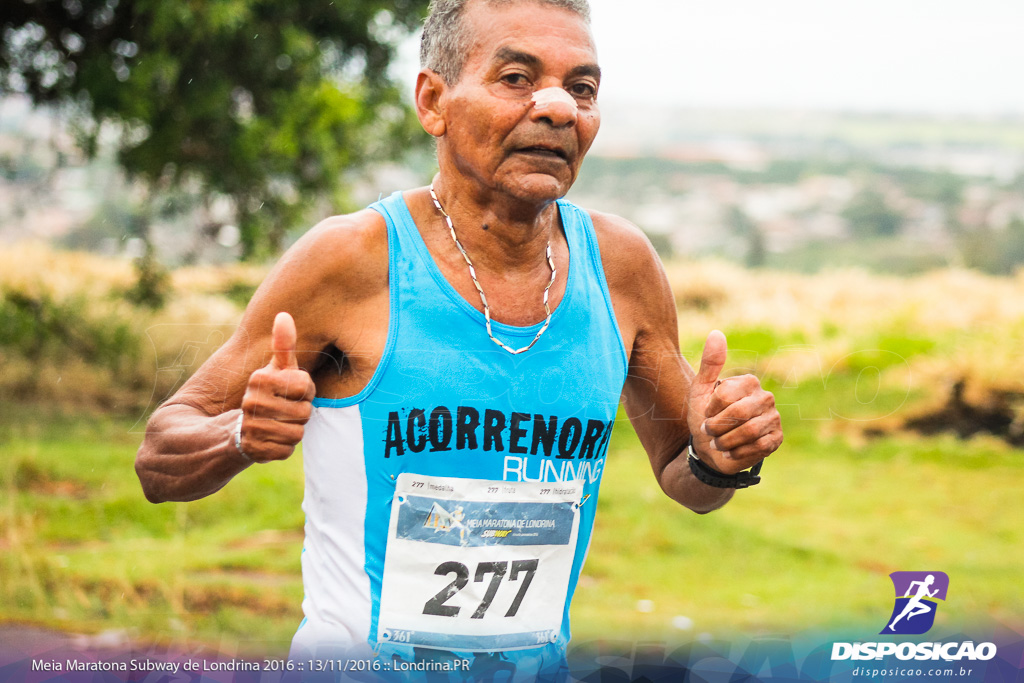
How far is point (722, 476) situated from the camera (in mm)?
2275

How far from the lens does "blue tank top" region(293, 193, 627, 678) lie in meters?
2.12

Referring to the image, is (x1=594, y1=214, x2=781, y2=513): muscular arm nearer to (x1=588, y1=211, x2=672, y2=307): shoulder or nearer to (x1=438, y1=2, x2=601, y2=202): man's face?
(x1=588, y1=211, x2=672, y2=307): shoulder

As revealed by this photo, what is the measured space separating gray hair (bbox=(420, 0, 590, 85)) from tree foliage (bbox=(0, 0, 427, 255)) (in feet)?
14.5

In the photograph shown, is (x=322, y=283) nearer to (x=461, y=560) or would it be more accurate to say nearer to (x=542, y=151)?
(x=542, y=151)

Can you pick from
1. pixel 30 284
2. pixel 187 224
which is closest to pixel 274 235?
pixel 187 224

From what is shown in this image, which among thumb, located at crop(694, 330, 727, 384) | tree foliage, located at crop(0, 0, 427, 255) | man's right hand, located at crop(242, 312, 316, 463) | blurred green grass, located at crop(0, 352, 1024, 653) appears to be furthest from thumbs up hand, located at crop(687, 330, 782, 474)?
tree foliage, located at crop(0, 0, 427, 255)

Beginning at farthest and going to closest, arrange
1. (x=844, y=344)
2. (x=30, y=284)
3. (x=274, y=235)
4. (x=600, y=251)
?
1. (x=844, y=344)
2. (x=30, y=284)
3. (x=274, y=235)
4. (x=600, y=251)

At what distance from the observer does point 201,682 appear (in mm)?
2295

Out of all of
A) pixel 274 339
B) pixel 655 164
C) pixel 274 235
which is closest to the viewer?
pixel 274 339

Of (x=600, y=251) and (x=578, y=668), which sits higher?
(x=600, y=251)

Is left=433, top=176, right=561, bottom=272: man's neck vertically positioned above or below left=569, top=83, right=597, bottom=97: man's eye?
below

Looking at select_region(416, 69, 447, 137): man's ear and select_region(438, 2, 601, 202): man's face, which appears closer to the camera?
select_region(438, 2, 601, 202): man's face

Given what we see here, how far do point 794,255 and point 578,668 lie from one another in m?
12.4

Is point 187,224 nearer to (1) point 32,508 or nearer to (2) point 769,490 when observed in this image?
(1) point 32,508
